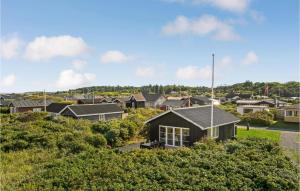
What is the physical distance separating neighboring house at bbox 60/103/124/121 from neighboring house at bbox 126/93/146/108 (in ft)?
73.0

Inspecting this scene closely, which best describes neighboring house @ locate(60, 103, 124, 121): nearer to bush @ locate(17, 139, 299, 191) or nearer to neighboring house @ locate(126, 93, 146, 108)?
neighboring house @ locate(126, 93, 146, 108)

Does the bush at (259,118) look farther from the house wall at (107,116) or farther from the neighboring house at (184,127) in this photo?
the house wall at (107,116)

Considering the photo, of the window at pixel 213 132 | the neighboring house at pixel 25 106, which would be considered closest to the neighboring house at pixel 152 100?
the neighboring house at pixel 25 106

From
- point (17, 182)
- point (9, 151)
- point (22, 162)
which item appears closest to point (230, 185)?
point (17, 182)

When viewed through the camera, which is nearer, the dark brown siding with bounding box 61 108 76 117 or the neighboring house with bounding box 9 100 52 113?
the dark brown siding with bounding box 61 108 76 117

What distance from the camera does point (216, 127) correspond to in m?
23.9

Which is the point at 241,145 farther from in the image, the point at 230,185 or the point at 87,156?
the point at 87,156

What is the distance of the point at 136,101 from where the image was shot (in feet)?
227

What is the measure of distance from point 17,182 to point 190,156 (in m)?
8.56

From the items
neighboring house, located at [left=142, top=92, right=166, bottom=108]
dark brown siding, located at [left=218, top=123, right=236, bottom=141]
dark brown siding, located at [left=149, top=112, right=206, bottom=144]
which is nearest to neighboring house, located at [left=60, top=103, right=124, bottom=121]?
dark brown siding, located at [left=149, top=112, right=206, bottom=144]

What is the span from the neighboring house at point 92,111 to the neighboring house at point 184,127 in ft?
58.6

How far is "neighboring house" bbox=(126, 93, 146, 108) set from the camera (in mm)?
69250

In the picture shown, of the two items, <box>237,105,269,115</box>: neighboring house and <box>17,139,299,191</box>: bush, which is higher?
<box>237,105,269,115</box>: neighboring house

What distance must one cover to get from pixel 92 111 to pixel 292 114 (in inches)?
1142
